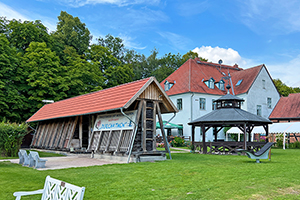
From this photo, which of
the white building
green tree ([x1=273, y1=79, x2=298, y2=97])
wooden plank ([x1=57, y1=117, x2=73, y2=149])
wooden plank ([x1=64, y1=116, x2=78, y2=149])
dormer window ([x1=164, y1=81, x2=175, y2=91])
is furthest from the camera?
green tree ([x1=273, y1=79, x2=298, y2=97])

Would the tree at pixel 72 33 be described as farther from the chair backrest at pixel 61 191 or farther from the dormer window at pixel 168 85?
the chair backrest at pixel 61 191

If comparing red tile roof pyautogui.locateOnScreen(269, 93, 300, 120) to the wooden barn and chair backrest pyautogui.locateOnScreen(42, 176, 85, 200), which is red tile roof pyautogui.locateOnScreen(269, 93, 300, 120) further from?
chair backrest pyautogui.locateOnScreen(42, 176, 85, 200)

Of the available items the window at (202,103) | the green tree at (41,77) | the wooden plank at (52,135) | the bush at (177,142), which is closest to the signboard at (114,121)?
the wooden plank at (52,135)

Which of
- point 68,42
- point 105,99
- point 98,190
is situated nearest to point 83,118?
point 105,99

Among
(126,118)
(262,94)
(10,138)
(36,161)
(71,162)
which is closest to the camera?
(36,161)

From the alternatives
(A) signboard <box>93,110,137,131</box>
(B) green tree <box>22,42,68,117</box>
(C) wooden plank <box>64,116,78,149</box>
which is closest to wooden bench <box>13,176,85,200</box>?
(A) signboard <box>93,110,137,131</box>

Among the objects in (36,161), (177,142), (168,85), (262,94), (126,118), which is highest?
(168,85)

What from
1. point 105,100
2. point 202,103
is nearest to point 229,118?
point 105,100

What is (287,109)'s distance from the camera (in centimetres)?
3616

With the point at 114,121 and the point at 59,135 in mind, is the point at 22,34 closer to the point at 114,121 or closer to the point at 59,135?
the point at 59,135

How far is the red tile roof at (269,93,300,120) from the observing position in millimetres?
34719

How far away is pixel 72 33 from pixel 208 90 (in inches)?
917

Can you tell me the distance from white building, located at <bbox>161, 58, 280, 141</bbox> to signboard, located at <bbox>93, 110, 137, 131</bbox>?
64.2 ft

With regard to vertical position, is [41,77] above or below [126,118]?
above
